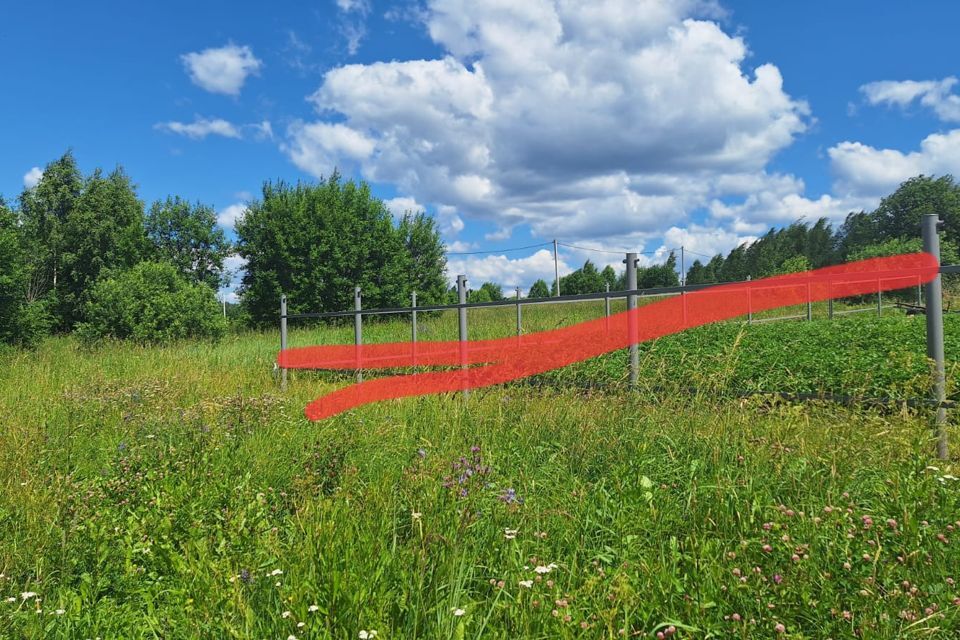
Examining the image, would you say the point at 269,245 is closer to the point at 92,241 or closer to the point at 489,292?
the point at 92,241

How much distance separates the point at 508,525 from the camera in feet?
8.66

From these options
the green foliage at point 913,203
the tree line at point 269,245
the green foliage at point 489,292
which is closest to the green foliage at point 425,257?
the tree line at point 269,245

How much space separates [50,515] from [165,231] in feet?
147

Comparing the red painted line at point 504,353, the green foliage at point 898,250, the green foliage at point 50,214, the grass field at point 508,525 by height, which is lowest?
the grass field at point 508,525

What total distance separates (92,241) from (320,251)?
1444 centimetres

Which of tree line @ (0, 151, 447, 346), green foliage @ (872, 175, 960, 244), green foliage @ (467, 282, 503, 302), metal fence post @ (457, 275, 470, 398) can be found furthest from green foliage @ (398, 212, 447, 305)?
green foliage @ (872, 175, 960, 244)

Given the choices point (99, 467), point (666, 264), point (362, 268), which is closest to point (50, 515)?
point (99, 467)

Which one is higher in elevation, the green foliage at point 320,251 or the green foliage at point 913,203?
the green foliage at point 913,203

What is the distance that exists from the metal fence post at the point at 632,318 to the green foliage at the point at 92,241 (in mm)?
36615

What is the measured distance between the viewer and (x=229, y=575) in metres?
2.27

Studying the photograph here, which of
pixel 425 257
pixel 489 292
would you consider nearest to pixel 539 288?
pixel 489 292

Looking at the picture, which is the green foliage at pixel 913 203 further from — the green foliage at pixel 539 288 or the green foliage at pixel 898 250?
the green foliage at pixel 539 288

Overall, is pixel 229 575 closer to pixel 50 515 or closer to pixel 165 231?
pixel 50 515

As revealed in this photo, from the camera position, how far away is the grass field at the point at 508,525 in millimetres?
1990
